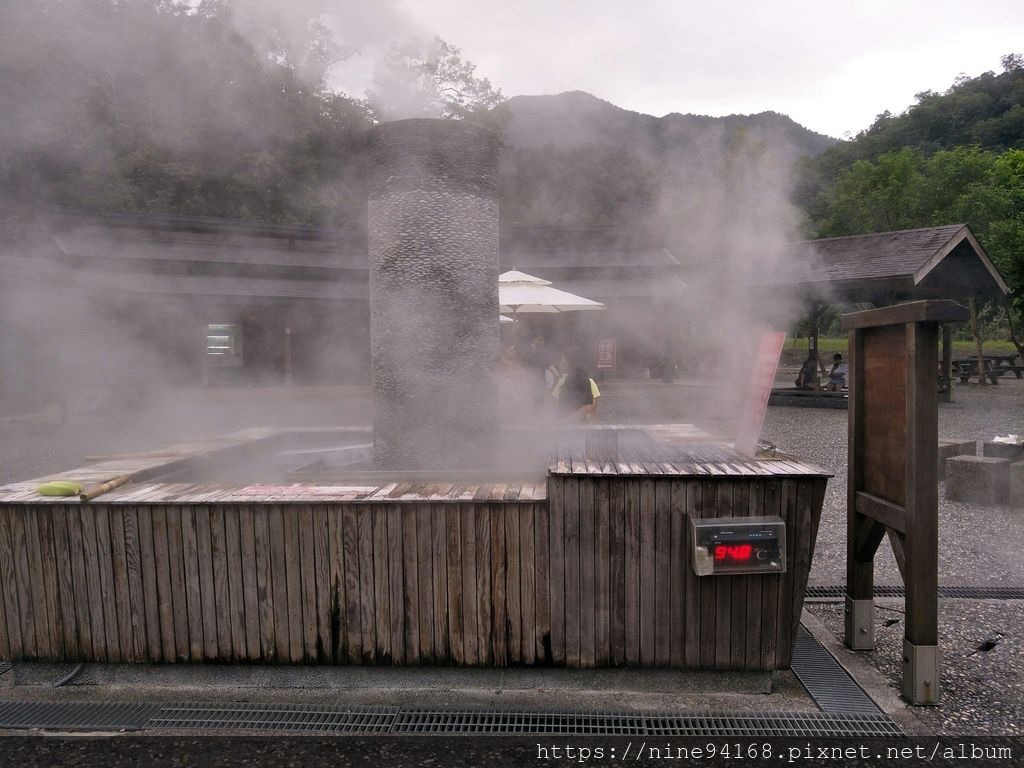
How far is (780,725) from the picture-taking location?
2.46 metres

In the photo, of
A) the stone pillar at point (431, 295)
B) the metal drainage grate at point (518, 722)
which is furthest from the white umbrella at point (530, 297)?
the metal drainage grate at point (518, 722)

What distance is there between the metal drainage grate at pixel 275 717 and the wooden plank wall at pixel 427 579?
19cm

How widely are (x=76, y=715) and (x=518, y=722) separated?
1.74 meters

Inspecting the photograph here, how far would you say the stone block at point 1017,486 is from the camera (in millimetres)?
5980

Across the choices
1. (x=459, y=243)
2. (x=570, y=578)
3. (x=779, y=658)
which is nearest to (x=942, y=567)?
(x=779, y=658)

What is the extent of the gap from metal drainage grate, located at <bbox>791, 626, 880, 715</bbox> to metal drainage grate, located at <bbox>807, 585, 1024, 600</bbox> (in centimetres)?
86

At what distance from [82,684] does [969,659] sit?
397cm

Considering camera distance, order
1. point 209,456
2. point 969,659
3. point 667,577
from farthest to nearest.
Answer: point 209,456 → point 969,659 → point 667,577

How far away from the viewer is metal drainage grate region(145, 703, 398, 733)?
8.11 ft

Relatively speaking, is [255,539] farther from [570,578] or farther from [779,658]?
[779,658]

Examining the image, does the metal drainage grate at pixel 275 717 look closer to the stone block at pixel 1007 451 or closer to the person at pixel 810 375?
the stone block at pixel 1007 451

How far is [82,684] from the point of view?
2.75m

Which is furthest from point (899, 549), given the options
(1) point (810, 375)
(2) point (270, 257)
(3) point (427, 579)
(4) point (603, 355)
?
(2) point (270, 257)

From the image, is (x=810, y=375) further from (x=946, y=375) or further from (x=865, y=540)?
(x=865, y=540)
